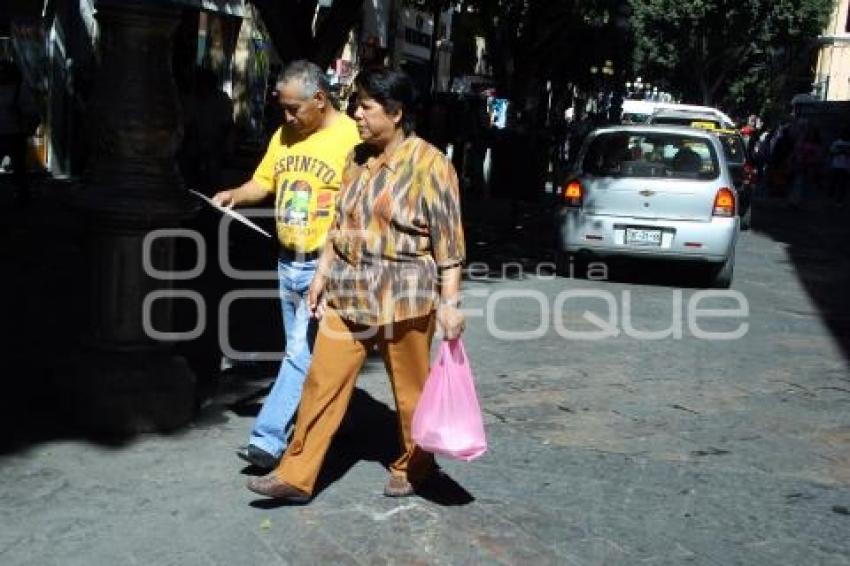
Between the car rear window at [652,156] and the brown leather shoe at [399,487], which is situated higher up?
the car rear window at [652,156]

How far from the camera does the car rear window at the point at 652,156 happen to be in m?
11.6

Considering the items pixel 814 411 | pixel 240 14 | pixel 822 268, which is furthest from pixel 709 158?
pixel 240 14

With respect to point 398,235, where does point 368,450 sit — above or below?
below

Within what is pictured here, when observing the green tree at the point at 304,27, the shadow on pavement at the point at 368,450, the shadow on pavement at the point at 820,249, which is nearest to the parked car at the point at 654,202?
the shadow on pavement at the point at 820,249

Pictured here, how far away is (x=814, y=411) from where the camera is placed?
6883 mm

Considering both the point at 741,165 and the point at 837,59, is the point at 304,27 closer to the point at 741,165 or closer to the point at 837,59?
the point at 741,165

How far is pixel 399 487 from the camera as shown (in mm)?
4852

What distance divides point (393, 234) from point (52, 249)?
23.6 feet

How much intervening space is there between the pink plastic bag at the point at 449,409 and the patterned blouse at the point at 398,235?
210 millimetres

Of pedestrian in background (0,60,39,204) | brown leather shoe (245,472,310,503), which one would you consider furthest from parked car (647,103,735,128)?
brown leather shoe (245,472,310,503)

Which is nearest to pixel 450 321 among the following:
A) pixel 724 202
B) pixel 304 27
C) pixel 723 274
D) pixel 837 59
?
pixel 304 27

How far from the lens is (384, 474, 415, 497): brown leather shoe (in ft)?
15.9

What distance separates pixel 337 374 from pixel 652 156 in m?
8.15

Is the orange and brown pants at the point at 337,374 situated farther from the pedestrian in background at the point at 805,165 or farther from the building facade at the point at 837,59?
the building facade at the point at 837,59
